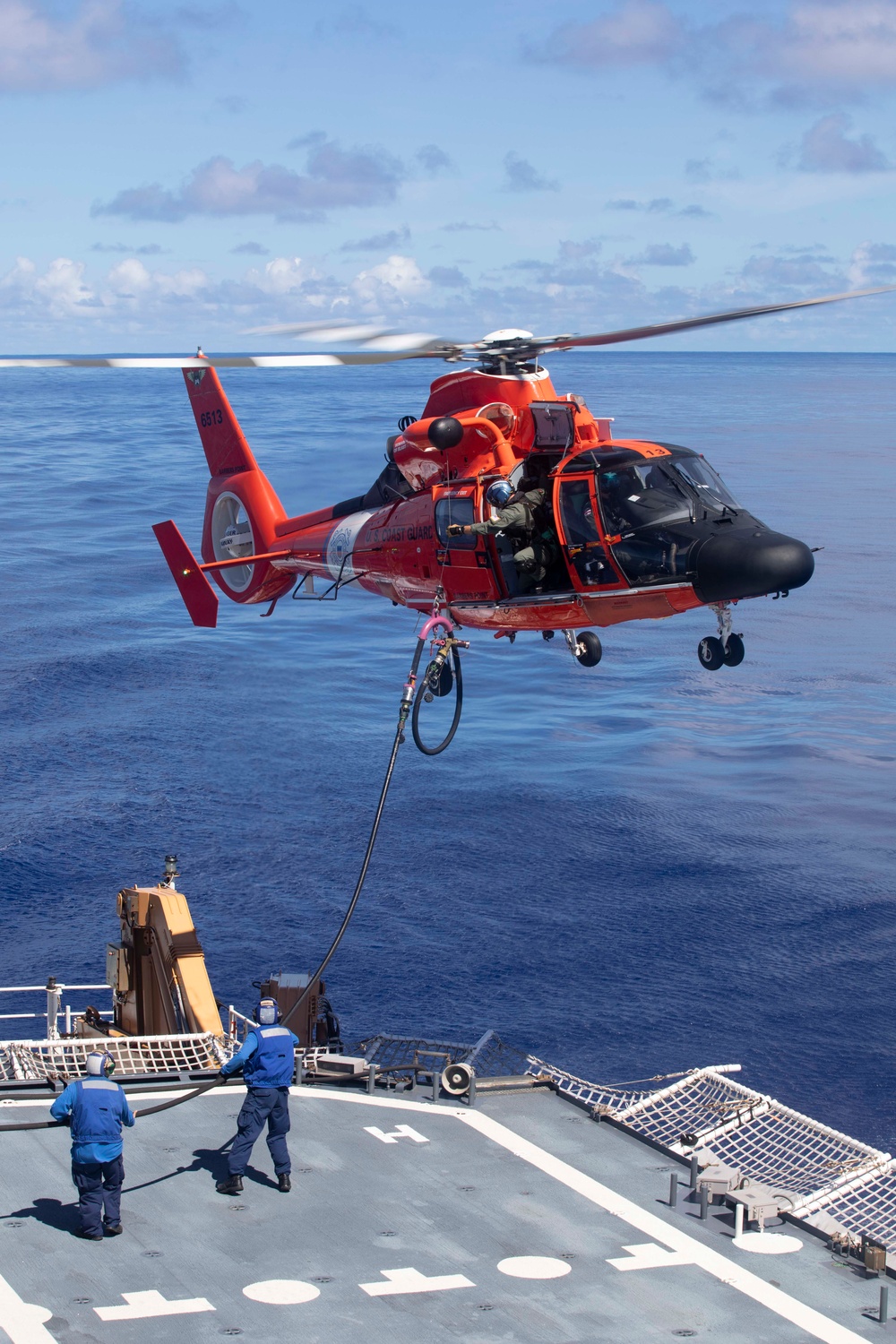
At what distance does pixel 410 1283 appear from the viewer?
40.9 ft

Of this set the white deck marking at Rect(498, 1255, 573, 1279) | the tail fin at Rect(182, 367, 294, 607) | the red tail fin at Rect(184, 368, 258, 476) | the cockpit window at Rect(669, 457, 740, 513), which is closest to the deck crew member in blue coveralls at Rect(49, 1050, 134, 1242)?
the white deck marking at Rect(498, 1255, 573, 1279)

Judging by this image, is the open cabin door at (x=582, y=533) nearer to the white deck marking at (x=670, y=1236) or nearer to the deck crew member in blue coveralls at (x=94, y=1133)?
the white deck marking at (x=670, y=1236)

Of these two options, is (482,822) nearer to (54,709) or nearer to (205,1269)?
(54,709)

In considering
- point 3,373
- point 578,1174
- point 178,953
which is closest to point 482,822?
point 178,953

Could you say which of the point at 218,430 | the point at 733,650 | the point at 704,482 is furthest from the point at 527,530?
the point at 218,430

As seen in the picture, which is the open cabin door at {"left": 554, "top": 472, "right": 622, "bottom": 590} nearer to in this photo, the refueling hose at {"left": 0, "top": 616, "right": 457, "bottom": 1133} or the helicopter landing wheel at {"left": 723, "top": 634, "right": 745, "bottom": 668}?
the helicopter landing wheel at {"left": 723, "top": 634, "right": 745, "bottom": 668}

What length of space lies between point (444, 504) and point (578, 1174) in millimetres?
8295

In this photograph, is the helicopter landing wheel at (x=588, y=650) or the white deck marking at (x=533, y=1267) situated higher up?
the helicopter landing wheel at (x=588, y=650)

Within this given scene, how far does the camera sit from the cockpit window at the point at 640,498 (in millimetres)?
16109

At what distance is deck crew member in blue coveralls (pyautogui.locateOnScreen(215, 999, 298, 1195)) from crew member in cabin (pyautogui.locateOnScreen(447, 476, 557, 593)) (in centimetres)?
646

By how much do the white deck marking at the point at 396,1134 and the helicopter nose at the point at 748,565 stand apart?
6866mm

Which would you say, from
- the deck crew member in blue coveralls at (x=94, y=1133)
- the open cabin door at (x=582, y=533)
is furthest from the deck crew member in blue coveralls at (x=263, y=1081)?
the open cabin door at (x=582, y=533)

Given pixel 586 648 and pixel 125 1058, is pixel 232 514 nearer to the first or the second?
pixel 586 648

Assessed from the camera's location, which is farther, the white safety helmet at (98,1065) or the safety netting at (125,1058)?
the safety netting at (125,1058)
